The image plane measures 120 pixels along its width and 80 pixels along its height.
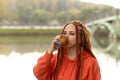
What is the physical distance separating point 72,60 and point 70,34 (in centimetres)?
9

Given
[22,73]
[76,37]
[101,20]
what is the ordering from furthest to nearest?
1. [101,20]
2. [22,73]
3. [76,37]

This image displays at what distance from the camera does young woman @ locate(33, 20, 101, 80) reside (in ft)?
4.14

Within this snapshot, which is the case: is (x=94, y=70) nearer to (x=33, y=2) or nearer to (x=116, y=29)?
(x=116, y=29)

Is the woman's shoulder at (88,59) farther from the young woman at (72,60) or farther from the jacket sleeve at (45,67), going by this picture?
the jacket sleeve at (45,67)

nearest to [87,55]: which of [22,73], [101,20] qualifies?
[22,73]

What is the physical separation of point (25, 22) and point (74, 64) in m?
17.0

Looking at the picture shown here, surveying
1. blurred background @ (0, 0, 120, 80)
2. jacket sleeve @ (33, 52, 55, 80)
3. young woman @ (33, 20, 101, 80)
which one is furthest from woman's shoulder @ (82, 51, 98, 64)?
blurred background @ (0, 0, 120, 80)

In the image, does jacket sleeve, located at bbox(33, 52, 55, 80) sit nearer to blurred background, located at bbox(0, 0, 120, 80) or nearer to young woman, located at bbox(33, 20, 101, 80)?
young woman, located at bbox(33, 20, 101, 80)

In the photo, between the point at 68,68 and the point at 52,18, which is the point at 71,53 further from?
the point at 52,18

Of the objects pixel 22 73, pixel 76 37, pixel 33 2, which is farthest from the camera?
pixel 33 2

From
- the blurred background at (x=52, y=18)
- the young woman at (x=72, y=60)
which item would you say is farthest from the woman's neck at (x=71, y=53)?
the blurred background at (x=52, y=18)

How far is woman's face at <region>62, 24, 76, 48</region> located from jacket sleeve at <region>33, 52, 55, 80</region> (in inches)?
2.9

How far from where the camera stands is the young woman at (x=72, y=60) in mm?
1261

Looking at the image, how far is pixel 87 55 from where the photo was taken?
1287 millimetres
